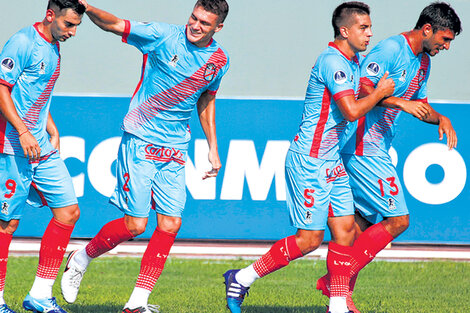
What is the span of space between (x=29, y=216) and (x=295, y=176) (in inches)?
165

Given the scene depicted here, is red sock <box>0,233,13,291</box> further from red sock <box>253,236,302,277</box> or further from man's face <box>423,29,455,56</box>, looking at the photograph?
man's face <box>423,29,455,56</box>

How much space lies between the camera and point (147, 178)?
20.1 feet

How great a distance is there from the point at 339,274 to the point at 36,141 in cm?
231

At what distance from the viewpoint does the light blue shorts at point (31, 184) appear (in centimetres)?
594

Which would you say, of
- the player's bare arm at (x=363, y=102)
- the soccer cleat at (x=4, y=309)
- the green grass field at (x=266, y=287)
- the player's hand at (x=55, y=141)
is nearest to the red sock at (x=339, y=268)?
the green grass field at (x=266, y=287)

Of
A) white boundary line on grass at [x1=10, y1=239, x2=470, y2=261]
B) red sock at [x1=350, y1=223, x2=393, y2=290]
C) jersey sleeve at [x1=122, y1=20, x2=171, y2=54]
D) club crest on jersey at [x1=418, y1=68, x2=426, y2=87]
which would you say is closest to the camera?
jersey sleeve at [x1=122, y1=20, x2=171, y2=54]

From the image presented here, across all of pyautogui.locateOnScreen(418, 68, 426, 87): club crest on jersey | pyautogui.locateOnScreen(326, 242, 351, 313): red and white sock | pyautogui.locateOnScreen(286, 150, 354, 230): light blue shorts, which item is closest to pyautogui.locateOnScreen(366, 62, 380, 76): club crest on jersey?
pyautogui.locateOnScreen(418, 68, 426, 87): club crest on jersey

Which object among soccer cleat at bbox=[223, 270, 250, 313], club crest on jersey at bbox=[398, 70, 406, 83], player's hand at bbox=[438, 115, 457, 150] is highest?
club crest on jersey at bbox=[398, 70, 406, 83]

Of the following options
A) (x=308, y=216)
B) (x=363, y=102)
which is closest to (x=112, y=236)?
(x=308, y=216)

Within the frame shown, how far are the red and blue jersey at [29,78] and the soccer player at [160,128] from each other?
546mm

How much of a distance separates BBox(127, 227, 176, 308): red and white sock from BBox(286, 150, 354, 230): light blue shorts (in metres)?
0.92

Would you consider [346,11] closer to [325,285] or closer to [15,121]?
[325,285]

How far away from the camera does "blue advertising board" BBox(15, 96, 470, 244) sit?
9422 mm

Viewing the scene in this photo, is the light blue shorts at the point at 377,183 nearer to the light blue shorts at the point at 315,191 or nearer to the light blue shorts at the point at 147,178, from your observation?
the light blue shorts at the point at 315,191
